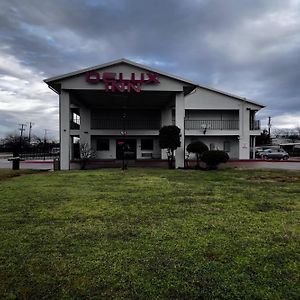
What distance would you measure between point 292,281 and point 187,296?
115 cm

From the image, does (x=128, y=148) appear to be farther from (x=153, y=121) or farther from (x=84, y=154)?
(x=84, y=154)

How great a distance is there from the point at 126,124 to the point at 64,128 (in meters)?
10.4

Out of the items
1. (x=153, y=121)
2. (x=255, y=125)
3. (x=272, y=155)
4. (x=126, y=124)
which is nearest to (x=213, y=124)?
(x=255, y=125)

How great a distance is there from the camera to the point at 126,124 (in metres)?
32.3

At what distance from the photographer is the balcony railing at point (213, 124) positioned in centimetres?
3447

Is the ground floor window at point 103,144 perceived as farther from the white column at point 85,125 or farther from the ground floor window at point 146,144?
the ground floor window at point 146,144

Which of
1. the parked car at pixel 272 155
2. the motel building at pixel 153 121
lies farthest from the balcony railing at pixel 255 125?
the parked car at pixel 272 155

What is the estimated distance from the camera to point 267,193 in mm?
10094

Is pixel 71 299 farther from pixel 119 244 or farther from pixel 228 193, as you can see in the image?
pixel 228 193

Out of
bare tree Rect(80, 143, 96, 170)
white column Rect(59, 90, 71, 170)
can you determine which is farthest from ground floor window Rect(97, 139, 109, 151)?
white column Rect(59, 90, 71, 170)

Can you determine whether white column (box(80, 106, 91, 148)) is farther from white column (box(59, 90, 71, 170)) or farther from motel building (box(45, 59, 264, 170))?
white column (box(59, 90, 71, 170))

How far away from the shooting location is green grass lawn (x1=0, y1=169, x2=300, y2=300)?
3461 millimetres

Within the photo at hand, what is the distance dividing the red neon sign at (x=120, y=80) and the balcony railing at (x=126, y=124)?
929 cm

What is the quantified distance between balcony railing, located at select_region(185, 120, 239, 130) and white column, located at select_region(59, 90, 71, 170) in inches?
584
